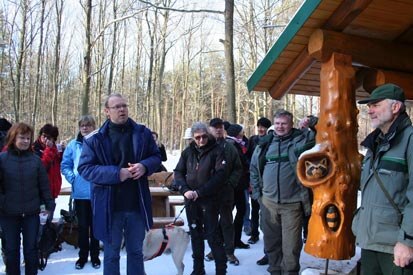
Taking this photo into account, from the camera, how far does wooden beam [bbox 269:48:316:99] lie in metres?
4.67

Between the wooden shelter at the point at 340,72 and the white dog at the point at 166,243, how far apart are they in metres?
1.55

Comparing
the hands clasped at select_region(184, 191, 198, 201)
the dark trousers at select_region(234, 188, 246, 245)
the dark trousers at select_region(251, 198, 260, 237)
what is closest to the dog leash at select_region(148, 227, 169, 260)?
the hands clasped at select_region(184, 191, 198, 201)

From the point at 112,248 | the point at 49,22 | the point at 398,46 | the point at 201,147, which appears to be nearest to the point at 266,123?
the point at 201,147

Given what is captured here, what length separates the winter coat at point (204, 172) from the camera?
15.6 feet

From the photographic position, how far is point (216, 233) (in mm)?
4793

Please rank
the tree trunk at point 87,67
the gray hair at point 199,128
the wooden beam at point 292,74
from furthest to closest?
the tree trunk at point 87,67 < the gray hair at point 199,128 < the wooden beam at point 292,74

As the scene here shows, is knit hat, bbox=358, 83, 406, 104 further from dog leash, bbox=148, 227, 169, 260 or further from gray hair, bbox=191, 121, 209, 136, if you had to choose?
dog leash, bbox=148, 227, 169, 260

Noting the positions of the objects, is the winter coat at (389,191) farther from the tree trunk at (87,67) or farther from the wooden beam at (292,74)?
the tree trunk at (87,67)

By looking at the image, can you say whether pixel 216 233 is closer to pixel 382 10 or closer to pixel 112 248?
pixel 112 248

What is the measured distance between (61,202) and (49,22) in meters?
16.7

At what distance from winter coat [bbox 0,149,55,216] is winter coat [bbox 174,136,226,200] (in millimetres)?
1566

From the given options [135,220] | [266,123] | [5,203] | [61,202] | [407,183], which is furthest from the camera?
[61,202]

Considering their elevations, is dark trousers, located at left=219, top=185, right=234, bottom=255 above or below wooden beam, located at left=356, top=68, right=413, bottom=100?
below

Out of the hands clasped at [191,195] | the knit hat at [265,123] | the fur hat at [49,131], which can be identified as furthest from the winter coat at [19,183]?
the knit hat at [265,123]
